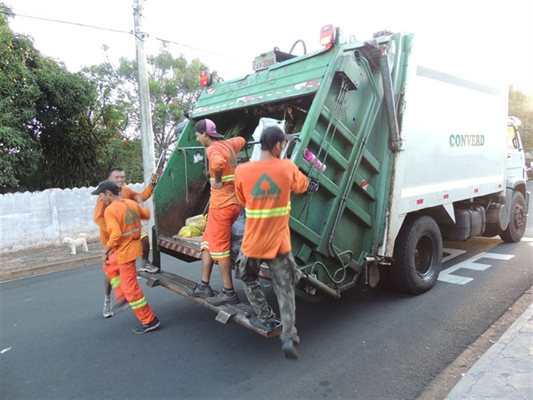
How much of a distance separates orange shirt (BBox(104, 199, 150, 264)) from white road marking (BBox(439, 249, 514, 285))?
3647 mm

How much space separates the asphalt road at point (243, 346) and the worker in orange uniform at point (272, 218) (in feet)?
1.60

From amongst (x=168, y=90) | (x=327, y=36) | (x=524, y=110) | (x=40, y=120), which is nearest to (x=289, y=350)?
(x=327, y=36)

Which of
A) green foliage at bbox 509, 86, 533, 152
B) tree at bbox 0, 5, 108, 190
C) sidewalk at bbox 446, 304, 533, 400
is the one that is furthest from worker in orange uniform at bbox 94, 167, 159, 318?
green foliage at bbox 509, 86, 533, 152

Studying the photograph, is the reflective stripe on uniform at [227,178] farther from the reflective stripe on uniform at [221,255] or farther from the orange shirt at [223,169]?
the reflective stripe on uniform at [221,255]

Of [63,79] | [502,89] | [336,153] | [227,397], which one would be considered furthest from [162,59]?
[227,397]

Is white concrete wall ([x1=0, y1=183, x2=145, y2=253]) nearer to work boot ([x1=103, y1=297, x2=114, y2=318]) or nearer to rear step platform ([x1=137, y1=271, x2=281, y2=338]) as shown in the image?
work boot ([x1=103, y1=297, x2=114, y2=318])

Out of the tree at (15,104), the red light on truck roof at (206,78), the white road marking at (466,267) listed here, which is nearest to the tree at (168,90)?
the tree at (15,104)

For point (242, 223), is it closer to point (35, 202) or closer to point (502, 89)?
point (502, 89)

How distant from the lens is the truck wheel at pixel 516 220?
6.17 metres

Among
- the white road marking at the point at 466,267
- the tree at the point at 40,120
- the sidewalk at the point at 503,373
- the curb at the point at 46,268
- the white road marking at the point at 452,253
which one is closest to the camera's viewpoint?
the sidewalk at the point at 503,373

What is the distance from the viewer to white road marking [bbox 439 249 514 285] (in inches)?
182

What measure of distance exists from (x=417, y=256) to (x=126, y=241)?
309 cm

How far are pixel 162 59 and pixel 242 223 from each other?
1158 centimetres

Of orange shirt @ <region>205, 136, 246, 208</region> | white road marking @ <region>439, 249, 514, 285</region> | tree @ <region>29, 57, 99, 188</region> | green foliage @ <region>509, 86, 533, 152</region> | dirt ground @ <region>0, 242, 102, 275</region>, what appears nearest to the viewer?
orange shirt @ <region>205, 136, 246, 208</region>
